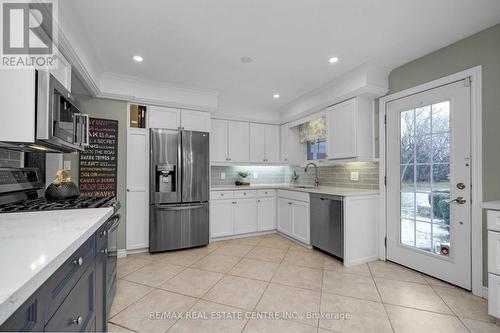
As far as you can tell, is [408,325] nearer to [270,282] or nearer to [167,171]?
[270,282]

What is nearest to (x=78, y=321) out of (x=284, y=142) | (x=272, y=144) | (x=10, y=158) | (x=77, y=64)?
(x=10, y=158)

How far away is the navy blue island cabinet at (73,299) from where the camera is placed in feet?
2.06

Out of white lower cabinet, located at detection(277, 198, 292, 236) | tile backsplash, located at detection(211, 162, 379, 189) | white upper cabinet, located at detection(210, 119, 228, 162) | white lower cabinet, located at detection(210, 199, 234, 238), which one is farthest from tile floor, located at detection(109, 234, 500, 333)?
white upper cabinet, located at detection(210, 119, 228, 162)

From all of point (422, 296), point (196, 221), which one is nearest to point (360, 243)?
point (422, 296)

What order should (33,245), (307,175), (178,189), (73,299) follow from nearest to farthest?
(33,245)
(73,299)
(178,189)
(307,175)

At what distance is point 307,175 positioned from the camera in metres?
4.56

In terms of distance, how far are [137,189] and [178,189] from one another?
0.57 m

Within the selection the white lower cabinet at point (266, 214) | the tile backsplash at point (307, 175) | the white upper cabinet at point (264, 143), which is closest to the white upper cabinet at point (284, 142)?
the white upper cabinet at point (264, 143)

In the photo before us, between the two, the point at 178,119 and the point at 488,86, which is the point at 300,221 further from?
the point at 488,86

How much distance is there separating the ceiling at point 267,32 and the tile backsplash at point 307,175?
1429 millimetres

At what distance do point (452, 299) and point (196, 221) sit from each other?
3.07m

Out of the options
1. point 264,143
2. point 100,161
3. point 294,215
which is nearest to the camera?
point 100,161

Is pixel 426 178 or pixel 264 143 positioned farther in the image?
pixel 264 143

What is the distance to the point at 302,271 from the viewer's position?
106 inches
